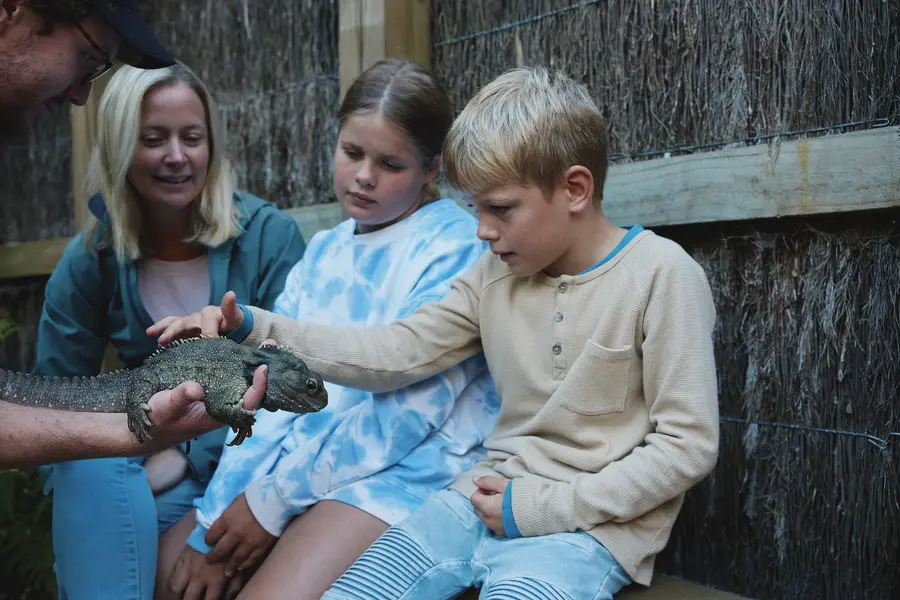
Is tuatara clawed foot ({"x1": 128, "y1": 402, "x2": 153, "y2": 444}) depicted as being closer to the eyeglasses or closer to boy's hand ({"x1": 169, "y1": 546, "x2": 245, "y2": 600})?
boy's hand ({"x1": 169, "y1": 546, "x2": 245, "y2": 600})

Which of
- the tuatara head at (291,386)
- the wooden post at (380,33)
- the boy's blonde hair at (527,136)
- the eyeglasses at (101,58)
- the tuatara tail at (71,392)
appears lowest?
the tuatara tail at (71,392)

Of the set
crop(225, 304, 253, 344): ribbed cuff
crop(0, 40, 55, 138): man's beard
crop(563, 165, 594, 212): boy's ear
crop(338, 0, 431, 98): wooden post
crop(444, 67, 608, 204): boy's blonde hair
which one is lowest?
crop(225, 304, 253, 344): ribbed cuff

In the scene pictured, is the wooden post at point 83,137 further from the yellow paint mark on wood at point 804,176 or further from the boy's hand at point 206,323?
the yellow paint mark on wood at point 804,176

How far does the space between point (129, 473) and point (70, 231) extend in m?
2.87

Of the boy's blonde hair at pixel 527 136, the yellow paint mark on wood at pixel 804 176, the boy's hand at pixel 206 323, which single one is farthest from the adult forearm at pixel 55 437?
the yellow paint mark on wood at pixel 804 176

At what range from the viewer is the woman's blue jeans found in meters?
2.87

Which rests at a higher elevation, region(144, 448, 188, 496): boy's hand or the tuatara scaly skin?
the tuatara scaly skin

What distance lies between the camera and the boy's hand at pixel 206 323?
8.18 ft

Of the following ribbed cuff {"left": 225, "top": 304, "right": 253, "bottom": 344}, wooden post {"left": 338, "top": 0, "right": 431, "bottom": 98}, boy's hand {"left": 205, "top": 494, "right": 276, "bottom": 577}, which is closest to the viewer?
ribbed cuff {"left": 225, "top": 304, "right": 253, "bottom": 344}

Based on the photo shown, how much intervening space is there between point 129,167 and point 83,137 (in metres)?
1.53

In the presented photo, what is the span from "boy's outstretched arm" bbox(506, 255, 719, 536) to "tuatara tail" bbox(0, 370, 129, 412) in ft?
4.10

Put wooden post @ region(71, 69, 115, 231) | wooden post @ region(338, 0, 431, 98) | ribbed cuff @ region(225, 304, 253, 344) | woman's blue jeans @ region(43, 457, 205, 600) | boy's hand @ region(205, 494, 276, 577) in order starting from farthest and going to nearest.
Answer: wooden post @ region(71, 69, 115, 231) → wooden post @ region(338, 0, 431, 98) → woman's blue jeans @ region(43, 457, 205, 600) → boy's hand @ region(205, 494, 276, 577) → ribbed cuff @ region(225, 304, 253, 344)

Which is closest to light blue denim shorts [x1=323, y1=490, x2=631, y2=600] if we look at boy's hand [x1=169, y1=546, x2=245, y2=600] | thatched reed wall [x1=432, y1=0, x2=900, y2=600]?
boy's hand [x1=169, y1=546, x2=245, y2=600]

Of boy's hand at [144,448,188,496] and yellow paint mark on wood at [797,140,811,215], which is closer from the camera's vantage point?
yellow paint mark on wood at [797,140,811,215]
